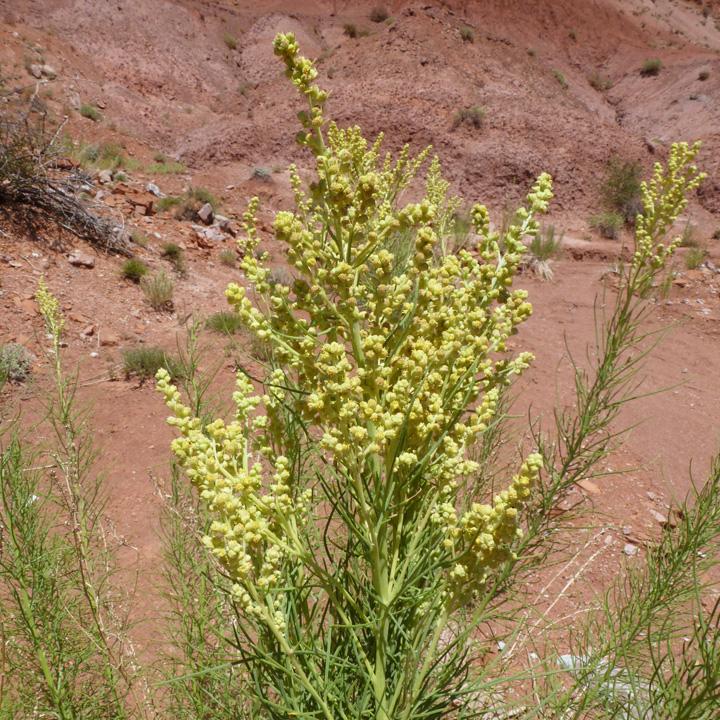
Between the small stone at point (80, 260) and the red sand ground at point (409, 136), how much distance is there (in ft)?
0.52

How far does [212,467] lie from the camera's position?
1.07 meters

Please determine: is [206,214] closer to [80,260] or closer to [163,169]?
[80,260]

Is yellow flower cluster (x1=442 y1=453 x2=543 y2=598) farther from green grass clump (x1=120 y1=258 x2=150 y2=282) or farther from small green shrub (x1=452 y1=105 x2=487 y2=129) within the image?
small green shrub (x1=452 y1=105 x2=487 y2=129)

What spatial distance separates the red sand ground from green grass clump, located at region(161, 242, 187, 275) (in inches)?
9.3

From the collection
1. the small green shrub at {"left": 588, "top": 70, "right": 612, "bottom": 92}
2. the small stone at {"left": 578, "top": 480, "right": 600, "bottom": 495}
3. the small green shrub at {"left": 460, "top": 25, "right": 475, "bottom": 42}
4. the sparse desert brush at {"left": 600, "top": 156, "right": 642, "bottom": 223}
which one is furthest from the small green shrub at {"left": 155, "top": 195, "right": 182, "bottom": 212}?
the small green shrub at {"left": 588, "top": 70, "right": 612, "bottom": 92}

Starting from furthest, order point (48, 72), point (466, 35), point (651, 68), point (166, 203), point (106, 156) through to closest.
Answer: point (651, 68), point (466, 35), point (48, 72), point (106, 156), point (166, 203)

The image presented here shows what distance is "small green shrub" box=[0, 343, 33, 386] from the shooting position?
529 cm

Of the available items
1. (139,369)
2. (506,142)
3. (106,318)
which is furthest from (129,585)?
(506,142)

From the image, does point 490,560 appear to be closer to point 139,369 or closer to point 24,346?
point 139,369

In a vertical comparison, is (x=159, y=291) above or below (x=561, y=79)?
below

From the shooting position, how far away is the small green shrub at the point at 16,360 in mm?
5293

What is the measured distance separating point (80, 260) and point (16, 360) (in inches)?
105

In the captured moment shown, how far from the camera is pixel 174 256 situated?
8.85 metres

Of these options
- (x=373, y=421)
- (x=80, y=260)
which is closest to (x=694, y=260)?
(x=80, y=260)
